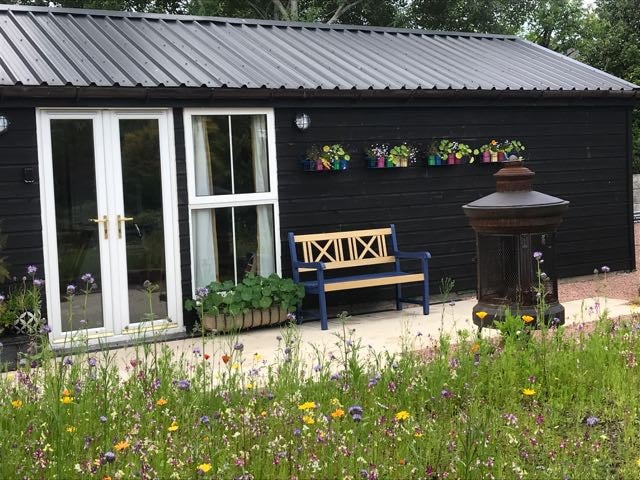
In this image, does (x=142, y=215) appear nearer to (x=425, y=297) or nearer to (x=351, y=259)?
(x=351, y=259)

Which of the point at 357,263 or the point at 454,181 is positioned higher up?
the point at 454,181

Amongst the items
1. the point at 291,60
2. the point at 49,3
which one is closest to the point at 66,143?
the point at 291,60

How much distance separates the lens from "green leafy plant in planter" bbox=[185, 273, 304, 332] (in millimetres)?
8047

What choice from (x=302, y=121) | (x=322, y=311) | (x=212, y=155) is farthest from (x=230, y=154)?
(x=322, y=311)

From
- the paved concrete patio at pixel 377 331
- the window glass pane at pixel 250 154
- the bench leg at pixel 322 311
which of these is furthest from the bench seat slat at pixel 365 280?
the window glass pane at pixel 250 154

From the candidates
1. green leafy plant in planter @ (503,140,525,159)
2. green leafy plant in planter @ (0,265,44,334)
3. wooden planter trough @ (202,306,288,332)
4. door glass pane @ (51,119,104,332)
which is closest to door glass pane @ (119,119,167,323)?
door glass pane @ (51,119,104,332)

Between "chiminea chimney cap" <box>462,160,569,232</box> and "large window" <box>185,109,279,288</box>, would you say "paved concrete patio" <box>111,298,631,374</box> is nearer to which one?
"large window" <box>185,109,279,288</box>

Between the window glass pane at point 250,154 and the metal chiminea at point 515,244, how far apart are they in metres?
2.93

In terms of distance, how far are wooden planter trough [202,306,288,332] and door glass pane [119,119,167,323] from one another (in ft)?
1.71

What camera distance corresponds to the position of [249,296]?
8.15m

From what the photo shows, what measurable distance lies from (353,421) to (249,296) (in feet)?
13.5

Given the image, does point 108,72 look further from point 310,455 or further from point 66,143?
point 310,455

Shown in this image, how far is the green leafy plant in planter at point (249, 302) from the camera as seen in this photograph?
805cm

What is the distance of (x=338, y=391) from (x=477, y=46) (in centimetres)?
886
